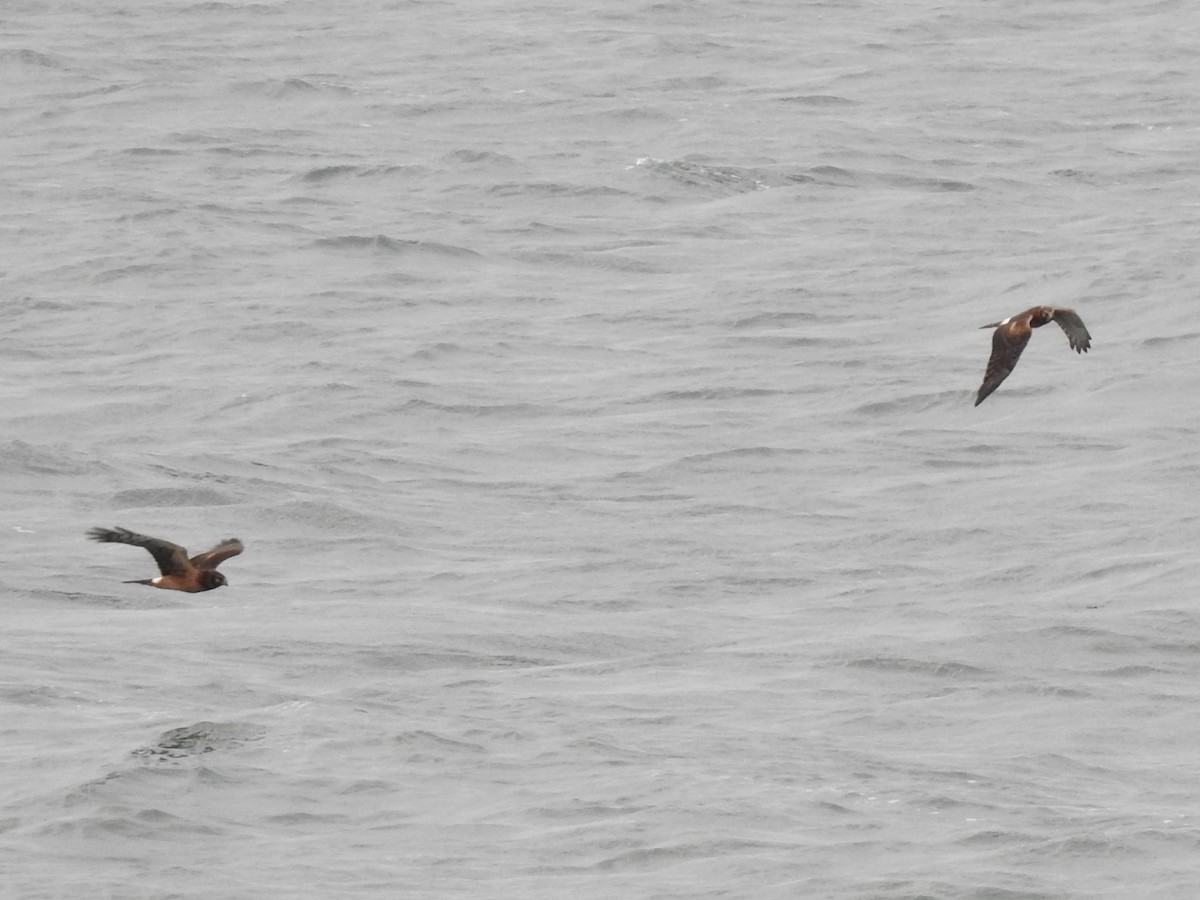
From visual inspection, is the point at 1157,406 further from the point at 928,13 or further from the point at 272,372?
the point at 928,13

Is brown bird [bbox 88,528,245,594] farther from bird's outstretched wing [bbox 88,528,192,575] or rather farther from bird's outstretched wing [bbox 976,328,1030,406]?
bird's outstretched wing [bbox 976,328,1030,406]

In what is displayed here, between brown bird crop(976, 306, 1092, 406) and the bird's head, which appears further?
the bird's head

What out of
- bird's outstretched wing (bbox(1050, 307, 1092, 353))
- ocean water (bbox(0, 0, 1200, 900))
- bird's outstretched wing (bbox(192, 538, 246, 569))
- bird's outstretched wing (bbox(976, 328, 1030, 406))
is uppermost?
bird's outstretched wing (bbox(1050, 307, 1092, 353))

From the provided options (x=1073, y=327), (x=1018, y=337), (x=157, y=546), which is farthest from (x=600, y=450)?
(x=157, y=546)

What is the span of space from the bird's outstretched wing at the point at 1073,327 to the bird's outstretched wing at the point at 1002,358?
0.24 meters

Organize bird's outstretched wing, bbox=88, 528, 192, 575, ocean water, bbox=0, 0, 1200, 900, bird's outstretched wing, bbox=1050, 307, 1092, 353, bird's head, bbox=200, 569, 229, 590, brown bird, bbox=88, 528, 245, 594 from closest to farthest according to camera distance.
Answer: bird's outstretched wing, bbox=88, 528, 192, 575 < bird's outstretched wing, bbox=1050, 307, 1092, 353 < brown bird, bbox=88, 528, 245, 594 < bird's head, bbox=200, 569, 229, 590 < ocean water, bbox=0, 0, 1200, 900

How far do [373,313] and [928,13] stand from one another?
19.1 metres

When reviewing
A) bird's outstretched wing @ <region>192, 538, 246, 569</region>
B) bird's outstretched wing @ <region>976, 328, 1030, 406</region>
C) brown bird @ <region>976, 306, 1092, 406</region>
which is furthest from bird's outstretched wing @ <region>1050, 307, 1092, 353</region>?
bird's outstretched wing @ <region>192, 538, 246, 569</region>

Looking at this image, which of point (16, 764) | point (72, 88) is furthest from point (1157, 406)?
point (72, 88)

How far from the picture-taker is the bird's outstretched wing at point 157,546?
60.3 ft

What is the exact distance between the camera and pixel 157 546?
1888cm

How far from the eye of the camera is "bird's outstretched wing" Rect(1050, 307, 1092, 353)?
19750 millimetres

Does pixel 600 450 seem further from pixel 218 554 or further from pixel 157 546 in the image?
pixel 157 546

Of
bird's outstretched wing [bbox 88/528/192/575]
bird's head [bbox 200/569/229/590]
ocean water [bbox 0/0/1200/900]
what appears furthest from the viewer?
ocean water [bbox 0/0/1200/900]
